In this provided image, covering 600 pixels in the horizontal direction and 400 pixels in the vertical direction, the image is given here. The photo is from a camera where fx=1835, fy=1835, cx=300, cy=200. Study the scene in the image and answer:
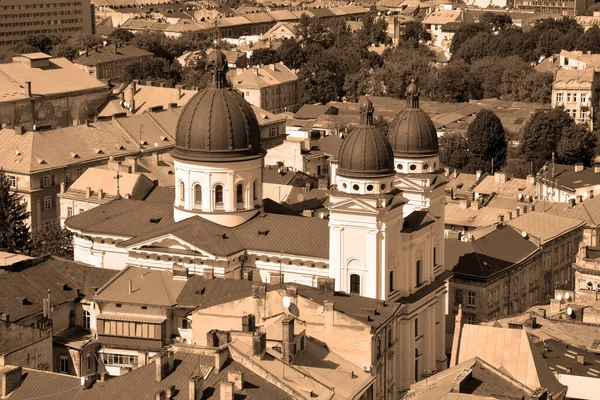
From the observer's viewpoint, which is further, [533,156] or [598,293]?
[533,156]

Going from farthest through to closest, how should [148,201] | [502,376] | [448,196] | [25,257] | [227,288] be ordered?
1. [448,196]
2. [148,201]
3. [25,257]
4. [227,288]
5. [502,376]

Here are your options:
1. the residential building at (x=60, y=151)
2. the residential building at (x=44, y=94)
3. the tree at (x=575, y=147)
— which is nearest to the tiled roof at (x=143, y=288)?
the residential building at (x=60, y=151)

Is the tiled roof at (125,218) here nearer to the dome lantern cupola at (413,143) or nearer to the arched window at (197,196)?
the arched window at (197,196)

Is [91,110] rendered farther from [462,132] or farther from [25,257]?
[25,257]

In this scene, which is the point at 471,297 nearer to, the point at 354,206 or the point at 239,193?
the point at 239,193

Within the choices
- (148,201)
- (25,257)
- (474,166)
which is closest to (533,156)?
(474,166)

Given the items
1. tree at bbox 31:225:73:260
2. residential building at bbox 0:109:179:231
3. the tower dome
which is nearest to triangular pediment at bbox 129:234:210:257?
the tower dome
